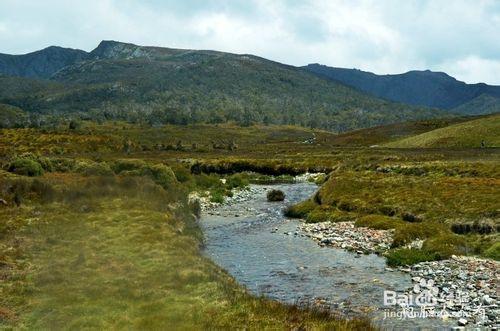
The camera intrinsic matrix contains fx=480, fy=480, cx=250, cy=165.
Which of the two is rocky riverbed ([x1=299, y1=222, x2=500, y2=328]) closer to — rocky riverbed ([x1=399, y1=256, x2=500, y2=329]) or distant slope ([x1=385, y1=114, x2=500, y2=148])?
rocky riverbed ([x1=399, y1=256, x2=500, y2=329])

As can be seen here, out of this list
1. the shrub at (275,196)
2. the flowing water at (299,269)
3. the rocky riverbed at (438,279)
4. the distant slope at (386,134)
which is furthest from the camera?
the distant slope at (386,134)

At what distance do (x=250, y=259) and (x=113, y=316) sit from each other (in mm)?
15455

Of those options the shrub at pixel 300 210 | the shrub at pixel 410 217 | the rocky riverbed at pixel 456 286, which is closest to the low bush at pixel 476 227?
the shrub at pixel 410 217

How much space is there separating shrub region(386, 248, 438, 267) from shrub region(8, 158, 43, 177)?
41.7 metres

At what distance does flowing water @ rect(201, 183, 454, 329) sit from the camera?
22734mm

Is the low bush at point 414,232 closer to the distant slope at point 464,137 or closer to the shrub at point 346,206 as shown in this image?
the shrub at point 346,206

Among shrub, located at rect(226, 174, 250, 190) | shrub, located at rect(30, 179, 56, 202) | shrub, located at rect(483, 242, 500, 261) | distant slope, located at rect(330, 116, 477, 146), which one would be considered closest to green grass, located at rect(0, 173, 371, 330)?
shrub, located at rect(30, 179, 56, 202)

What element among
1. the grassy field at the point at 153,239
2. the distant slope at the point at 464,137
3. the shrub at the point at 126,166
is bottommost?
the grassy field at the point at 153,239

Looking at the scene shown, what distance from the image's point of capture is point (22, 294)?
66.0 ft

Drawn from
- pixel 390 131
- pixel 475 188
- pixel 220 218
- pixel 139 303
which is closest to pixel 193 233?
pixel 220 218

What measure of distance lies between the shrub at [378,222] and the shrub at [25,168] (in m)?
36.6

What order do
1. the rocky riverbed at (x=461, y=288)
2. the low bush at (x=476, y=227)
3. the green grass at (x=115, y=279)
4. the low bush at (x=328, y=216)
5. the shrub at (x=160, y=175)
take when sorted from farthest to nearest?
the shrub at (x=160, y=175) → the low bush at (x=328, y=216) → the low bush at (x=476, y=227) → the rocky riverbed at (x=461, y=288) → the green grass at (x=115, y=279)

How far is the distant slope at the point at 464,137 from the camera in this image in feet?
398

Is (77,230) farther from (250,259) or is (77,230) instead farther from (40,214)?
(250,259)
